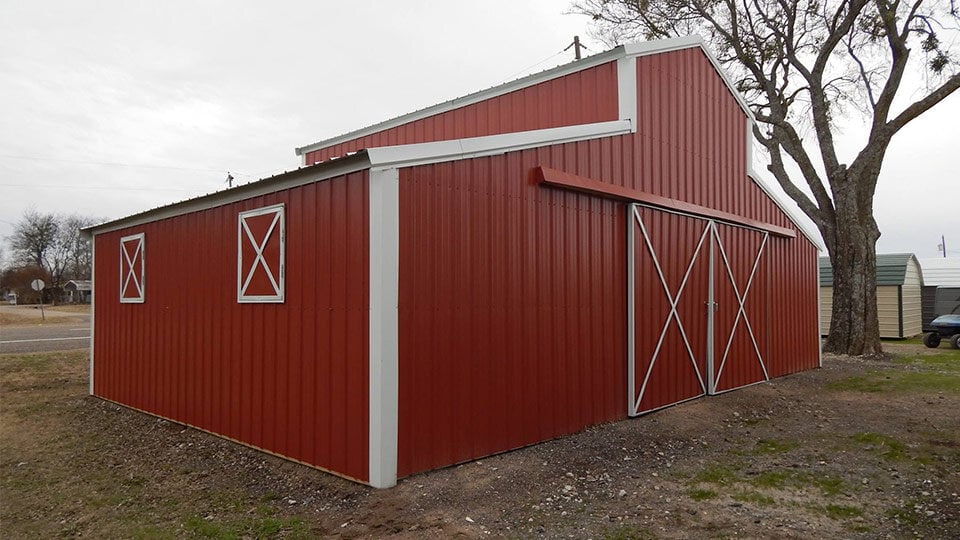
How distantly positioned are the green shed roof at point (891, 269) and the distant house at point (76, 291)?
5922 centimetres

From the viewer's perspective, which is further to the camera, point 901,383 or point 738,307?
point 901,383

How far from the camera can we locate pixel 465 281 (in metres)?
5.32

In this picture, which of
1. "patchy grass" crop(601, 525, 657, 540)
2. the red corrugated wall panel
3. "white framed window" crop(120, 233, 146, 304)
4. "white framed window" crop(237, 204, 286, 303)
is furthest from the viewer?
"white framed window" crop(120, 233, 146, 304)

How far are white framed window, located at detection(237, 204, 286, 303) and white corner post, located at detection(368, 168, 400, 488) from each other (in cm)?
142

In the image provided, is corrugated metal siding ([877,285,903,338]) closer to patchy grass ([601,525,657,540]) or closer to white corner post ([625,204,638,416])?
white corner post ([625,204,638,416])

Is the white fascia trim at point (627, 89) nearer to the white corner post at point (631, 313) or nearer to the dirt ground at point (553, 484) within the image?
the white corner post at point (631, 313)

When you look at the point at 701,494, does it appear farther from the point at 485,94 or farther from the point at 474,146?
the point at 485,94

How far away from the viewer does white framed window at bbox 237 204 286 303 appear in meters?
5.70

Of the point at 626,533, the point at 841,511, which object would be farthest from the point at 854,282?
the point at 626,533

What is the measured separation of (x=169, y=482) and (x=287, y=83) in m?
13.3

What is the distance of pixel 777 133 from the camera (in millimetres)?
16734

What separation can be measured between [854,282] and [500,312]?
12.7 metres

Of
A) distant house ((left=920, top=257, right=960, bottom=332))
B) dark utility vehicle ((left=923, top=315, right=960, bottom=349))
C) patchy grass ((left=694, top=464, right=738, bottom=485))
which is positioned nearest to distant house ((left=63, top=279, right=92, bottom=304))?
dark utility vehicle ((left=923, top=315, right=960, bottom=349))

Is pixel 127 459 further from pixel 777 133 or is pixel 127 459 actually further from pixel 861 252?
pixel 777 133
